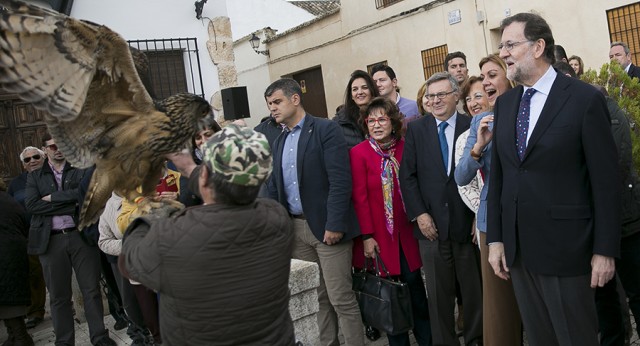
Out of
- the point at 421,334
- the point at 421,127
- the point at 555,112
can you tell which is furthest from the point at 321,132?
the point at 555,112

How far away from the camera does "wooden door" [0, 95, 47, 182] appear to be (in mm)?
8227

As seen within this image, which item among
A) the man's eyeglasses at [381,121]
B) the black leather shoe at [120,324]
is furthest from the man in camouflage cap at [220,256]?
the black leather shoe at [120,324]

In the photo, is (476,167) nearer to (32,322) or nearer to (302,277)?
(302,277)

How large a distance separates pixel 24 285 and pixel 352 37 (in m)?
13.9

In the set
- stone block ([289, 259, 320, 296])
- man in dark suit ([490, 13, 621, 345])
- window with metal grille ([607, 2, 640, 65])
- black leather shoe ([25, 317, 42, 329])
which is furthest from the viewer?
window with metal grille ([607, 2, 640, 65])

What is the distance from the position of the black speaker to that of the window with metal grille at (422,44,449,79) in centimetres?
840

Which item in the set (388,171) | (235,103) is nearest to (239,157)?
(388,171)

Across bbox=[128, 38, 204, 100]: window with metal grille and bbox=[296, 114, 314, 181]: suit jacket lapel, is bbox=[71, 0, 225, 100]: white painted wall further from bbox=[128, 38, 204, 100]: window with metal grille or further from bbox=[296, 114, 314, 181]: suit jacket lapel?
bbox=[296, 114, 314, 181]: suit jacket lapel

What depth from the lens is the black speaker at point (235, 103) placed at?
323 inches

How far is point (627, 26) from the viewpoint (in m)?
11.5

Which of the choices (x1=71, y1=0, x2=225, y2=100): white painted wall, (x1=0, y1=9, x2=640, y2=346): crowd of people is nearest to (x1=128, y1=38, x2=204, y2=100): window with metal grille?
(x1=71, y1=0, x2=225, y2=100): white painted wall

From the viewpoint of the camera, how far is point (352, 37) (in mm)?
18375

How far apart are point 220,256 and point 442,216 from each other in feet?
8.12

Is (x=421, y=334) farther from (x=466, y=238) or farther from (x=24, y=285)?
(x=24, y=285)
